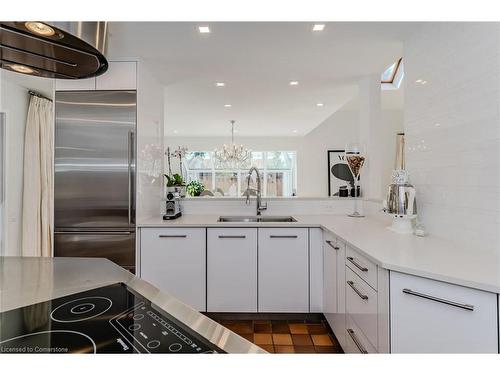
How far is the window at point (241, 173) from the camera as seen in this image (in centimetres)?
816

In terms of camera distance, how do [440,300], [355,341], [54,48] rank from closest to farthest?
[54,48] → [440,300] → [355,341]

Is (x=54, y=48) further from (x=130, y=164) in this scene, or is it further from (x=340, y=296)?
(x=340, y=296)

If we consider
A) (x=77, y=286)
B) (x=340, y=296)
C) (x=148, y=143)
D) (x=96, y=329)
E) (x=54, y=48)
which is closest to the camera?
(x=96, y=329)

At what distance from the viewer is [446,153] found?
1793 millimetres

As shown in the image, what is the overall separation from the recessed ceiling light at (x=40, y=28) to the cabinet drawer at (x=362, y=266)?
156 centimetres

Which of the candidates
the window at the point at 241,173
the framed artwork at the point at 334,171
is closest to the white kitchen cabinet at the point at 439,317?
the framed artwork at the point at 334,171

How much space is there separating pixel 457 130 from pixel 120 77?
269cm

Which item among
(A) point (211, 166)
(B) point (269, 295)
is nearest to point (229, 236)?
(B) point (269, 295)

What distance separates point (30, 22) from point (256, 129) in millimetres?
6264

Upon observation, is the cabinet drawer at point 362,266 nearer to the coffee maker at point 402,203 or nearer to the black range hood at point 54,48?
the coffee maker at point 402,203

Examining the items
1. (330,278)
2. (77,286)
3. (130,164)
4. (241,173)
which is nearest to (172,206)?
(130,164)

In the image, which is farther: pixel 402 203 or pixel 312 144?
pixel 312 144

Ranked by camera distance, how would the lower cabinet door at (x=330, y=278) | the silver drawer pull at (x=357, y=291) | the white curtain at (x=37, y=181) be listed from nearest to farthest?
the silver drawer pull at (x=357, y=291)
the lower cabinet door at (x=330, y=278)
the white curtain at (x=37, y=181)

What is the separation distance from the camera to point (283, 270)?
8.20ft
